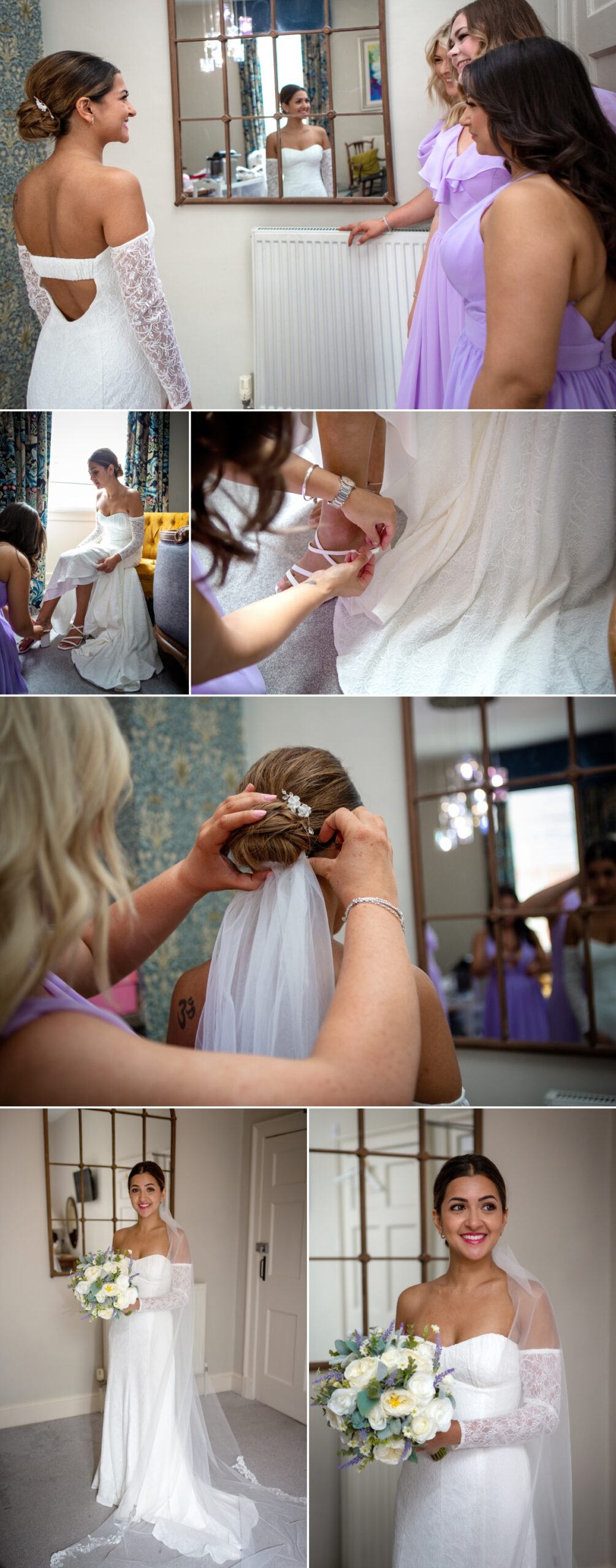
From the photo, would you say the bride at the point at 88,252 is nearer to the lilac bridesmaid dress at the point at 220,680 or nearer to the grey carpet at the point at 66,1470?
the lilac bridesmaid dress at the point at 220,680

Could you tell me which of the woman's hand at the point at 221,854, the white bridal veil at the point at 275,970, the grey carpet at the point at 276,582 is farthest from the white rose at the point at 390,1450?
the grey carpet at the point at 276,582

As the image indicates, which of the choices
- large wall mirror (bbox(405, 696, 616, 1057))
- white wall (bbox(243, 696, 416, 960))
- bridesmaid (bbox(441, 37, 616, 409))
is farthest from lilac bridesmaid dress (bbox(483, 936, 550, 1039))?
bridesmaid (bbox(441, 37, 616, 409))

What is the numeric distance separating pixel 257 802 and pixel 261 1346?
3.36 feet

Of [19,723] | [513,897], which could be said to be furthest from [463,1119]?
[19,723]

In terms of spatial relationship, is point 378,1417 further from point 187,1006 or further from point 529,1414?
point 187,1006

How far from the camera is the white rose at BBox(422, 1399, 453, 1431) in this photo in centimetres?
210

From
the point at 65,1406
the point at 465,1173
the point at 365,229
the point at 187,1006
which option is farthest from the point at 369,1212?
the point at 365,229

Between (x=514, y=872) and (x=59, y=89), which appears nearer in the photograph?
(x=514, y=872)

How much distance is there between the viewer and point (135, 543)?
230 cm

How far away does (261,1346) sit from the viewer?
220 centimetres

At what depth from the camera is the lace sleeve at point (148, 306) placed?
274cm

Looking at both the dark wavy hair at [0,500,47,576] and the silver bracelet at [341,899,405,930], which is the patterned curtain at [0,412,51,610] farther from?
the silver bracelet at [341,899,405,930]

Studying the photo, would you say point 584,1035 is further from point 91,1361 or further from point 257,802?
point 91,1361

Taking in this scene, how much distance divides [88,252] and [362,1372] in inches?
98.4
